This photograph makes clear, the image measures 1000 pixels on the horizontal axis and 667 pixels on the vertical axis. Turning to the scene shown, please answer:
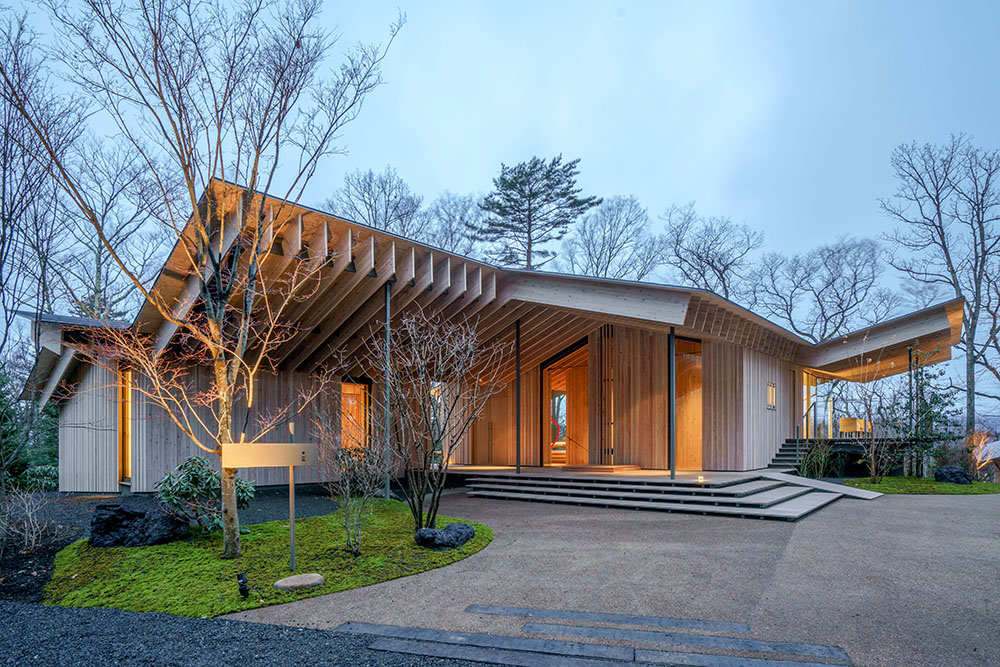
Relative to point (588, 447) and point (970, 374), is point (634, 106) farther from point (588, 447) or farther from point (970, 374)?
point (588, 447)

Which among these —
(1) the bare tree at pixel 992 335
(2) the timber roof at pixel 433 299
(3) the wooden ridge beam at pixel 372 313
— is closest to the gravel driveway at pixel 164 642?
(2) the timber roof at pixel 433 299

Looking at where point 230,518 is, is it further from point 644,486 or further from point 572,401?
point 572,401

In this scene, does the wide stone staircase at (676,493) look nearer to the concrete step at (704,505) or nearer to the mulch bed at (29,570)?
A: the concrete step at (704,505)

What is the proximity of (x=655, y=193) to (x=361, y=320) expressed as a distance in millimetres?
74982

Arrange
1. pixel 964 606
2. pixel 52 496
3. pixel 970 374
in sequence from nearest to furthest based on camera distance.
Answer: pixel 964 606
pixel 52 496
pixel 970 374

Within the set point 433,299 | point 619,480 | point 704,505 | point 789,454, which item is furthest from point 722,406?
point 433,299

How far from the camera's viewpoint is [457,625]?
388cm

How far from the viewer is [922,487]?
1195cm

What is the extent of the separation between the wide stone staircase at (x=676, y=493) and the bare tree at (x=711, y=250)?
1262 cm

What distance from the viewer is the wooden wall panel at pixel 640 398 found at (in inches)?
503

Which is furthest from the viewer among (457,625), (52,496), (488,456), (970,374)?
(970,374)

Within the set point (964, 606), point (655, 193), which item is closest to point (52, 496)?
point (964, 606)

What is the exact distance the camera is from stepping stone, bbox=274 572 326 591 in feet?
15.4

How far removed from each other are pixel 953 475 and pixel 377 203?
58.0 ft
